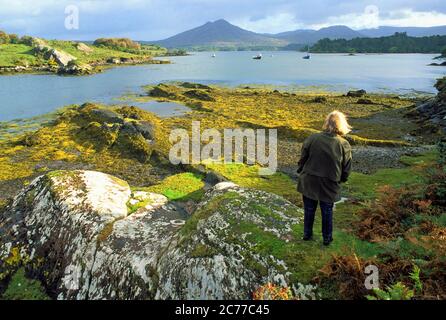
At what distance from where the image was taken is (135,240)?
35.9 ft

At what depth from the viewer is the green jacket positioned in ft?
28.1

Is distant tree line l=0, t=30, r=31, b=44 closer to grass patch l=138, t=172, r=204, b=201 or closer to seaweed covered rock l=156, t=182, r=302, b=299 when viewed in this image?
grass patch l=138, t=172, r=204, b=201

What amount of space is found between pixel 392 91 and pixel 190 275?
79159 millimetres

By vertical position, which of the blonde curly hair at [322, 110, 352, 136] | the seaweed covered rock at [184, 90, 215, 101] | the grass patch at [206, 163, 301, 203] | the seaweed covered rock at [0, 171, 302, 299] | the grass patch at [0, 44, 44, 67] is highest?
the grass patch at [0, 44, 44, 67]

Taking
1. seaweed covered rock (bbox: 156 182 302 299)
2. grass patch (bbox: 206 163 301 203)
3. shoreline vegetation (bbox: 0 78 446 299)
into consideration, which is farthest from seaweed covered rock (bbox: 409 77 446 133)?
seaweed covered rock (bbox: 156 182 302 299)

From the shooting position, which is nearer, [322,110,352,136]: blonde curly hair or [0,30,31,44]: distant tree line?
[322,110,352,136]: blonde curly hair

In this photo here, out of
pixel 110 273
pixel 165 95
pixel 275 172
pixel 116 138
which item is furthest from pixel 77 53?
pixel 110 273

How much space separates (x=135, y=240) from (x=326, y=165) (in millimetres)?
6153

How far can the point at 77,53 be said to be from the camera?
17275 centimetres

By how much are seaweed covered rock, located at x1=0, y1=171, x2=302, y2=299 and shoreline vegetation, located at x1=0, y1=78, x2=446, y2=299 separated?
128mm

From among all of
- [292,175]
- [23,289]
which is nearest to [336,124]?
[23,289]

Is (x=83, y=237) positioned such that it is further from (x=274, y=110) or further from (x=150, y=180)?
(x=274, y=110)

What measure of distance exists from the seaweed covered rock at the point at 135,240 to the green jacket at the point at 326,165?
160 cm
